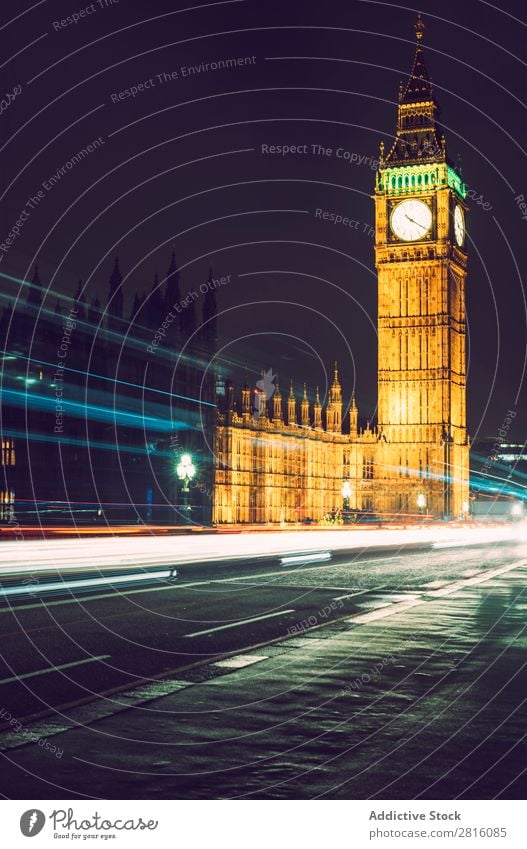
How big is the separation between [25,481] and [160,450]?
14800 mm

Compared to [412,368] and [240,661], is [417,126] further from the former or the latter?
[240,661]

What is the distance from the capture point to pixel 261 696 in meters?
10.6

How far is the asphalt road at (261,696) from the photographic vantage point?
7.53m

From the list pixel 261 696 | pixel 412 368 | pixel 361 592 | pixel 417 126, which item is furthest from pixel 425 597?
pixel 417 126

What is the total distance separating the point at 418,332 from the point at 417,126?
24579mm

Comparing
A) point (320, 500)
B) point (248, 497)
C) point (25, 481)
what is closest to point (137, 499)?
point (25, 481)

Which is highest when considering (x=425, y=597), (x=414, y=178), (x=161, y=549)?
(x=414, y=178)

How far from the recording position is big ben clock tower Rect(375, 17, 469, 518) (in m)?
106

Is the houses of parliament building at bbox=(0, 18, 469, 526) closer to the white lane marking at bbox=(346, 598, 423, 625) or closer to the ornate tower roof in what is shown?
the ornate tower roof

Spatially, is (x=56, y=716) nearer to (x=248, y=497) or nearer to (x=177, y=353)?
(x=177, y=353)

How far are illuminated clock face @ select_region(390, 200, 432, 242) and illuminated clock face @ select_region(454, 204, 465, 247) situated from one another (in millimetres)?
4729

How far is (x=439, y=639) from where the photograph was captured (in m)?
14.8

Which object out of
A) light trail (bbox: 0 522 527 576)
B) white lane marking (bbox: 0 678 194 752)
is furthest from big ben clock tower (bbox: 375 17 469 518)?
white lane marking (bbox: 0 678 194 752)

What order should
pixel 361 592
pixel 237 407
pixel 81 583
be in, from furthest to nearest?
1. pixel 237 407
2. pixel 81 583
3. pixel 361 592
